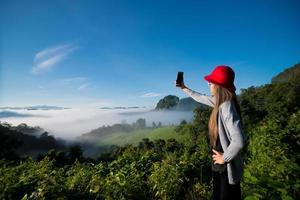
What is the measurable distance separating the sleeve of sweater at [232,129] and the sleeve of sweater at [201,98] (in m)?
0.57

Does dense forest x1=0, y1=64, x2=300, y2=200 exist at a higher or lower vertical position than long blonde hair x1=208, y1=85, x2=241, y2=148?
lower

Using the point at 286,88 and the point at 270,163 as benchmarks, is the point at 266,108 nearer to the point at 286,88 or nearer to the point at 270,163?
the point at 286,88

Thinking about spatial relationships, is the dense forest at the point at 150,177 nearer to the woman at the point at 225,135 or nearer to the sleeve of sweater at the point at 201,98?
the woman at the point at 225,135

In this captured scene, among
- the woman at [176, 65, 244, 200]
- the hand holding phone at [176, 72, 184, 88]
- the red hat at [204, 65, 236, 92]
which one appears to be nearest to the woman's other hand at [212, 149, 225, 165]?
the woman at [176, 65, 244, 200]

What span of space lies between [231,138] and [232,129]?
0.30 feet

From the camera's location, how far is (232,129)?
3018mm

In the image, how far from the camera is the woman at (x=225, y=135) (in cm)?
304

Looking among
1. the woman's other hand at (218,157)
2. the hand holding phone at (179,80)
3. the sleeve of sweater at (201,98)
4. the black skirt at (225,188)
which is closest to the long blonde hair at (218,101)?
the woman's other hand at (218,157)

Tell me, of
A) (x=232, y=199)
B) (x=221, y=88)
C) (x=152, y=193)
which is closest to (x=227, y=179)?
(x=232, y=199)

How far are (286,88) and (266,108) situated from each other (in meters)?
6.44

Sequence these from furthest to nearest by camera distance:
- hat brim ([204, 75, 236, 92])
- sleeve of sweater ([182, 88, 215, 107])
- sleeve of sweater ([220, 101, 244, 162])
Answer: sleeve of sweater ([182, 88, 215, 107])
hat brim ([204, 75, 236, 92])
sleeve of sweater ([220, 101, 244, 162])

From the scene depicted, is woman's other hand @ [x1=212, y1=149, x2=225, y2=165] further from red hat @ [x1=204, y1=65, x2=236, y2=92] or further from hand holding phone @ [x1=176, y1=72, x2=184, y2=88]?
hand holding phone @ [x1=176, y1=72, x2=184, y2=88]

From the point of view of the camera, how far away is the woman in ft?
9.99

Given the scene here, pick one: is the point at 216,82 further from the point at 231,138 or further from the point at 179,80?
the point at 179,80
